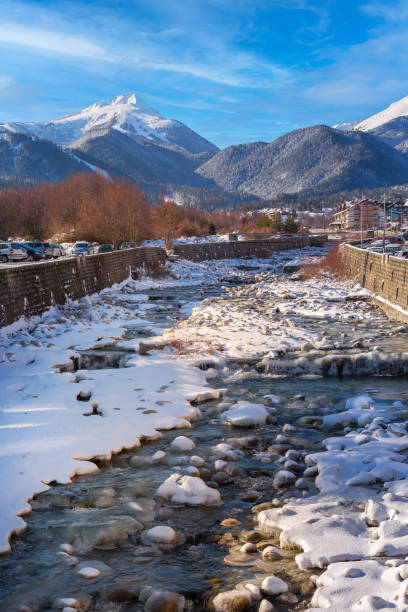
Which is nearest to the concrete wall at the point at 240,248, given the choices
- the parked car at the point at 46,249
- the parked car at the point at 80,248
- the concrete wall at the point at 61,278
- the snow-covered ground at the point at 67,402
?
the parked car at the point at 80,248

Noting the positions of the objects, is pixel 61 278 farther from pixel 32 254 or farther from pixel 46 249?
pixel 46 249

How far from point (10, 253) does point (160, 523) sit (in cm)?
3545

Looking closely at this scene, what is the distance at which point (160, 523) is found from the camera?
5.47 m

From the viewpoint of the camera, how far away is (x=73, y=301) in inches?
826

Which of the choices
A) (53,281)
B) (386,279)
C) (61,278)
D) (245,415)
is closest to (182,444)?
(245,415)

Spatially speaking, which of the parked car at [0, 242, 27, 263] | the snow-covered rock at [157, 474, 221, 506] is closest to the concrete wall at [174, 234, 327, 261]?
the parked car at [0, 242, 27, 263]

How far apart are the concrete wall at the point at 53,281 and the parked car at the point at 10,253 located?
423 inches

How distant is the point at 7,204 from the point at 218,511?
7797 centimetres

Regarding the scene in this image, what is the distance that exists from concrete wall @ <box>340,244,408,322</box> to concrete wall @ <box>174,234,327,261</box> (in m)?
27.9

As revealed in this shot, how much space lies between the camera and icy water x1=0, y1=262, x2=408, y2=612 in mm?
4336

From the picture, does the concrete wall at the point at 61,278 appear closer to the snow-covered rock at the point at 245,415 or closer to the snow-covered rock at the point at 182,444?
the snow-covered rock at the point at 245,415

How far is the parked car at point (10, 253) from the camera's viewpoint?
3738cm

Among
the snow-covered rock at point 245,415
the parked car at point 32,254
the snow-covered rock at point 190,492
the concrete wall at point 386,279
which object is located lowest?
the snow-covered rock at point 245,415

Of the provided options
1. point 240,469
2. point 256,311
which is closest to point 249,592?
point 240,469
